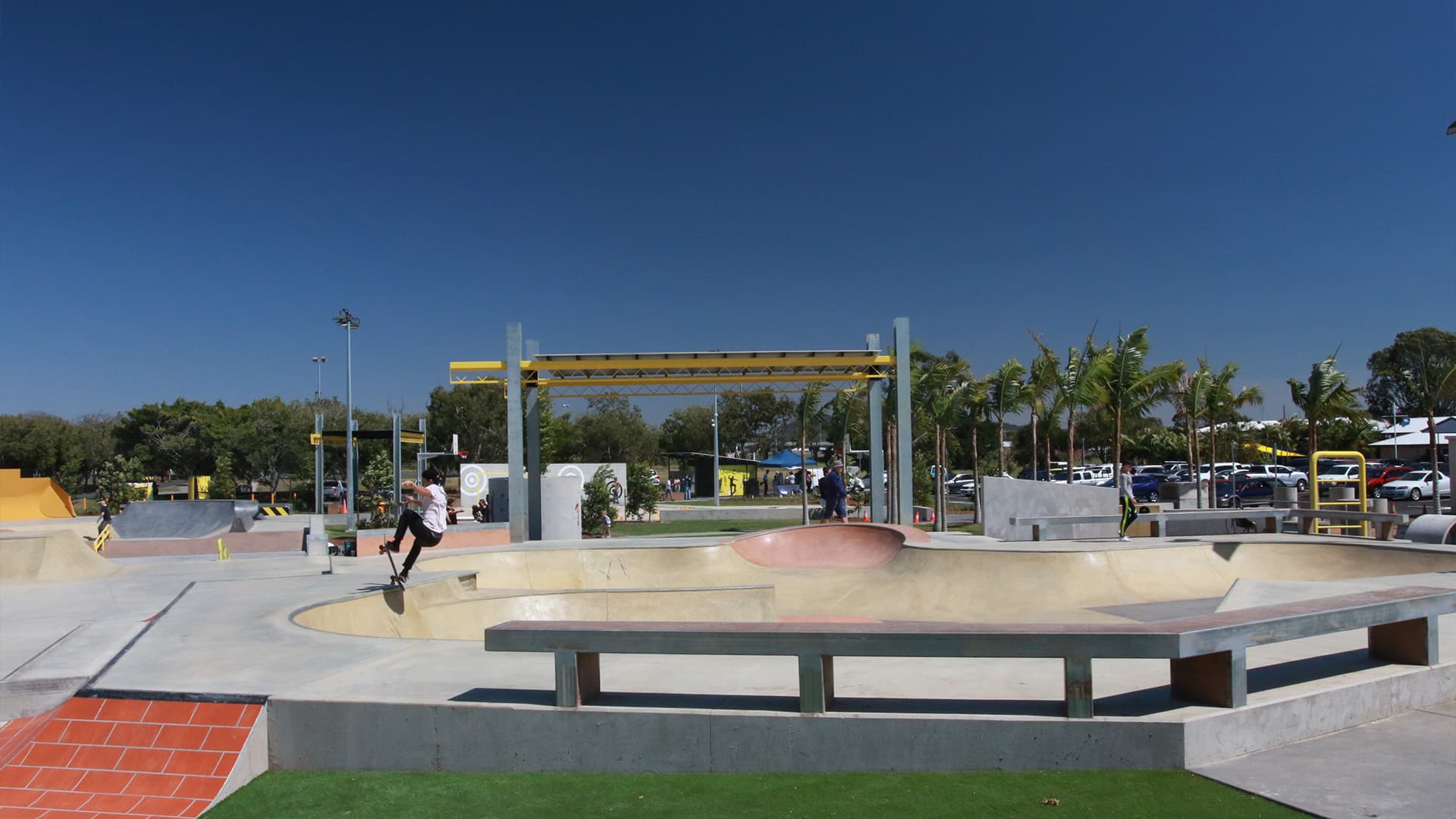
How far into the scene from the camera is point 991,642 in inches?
164

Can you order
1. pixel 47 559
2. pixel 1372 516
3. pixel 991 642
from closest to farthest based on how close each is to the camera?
pixel 991 642
pixel 47 559
pixel 1372 516

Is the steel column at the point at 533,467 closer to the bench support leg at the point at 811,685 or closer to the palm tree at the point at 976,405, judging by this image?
the palm tree at the point at 976,405

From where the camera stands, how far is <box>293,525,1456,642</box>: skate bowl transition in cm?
988

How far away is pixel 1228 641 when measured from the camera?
420 centimetres

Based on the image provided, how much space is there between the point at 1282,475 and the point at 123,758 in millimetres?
44508

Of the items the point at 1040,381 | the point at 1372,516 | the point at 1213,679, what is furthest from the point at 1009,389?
the point at 1213,679

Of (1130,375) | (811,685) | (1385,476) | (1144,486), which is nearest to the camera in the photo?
(811,685)

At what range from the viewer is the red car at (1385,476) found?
34188 millimetres

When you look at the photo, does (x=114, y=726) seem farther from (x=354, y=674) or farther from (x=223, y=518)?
(x=223, y=518)

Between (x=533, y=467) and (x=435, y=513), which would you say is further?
(x=533, y=467)

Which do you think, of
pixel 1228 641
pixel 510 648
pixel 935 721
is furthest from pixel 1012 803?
pixel 510 648

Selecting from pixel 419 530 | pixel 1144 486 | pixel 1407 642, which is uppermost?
pixel 419 530

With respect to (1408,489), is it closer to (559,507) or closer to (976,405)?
(976,405)

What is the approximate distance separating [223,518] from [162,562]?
1218cm
